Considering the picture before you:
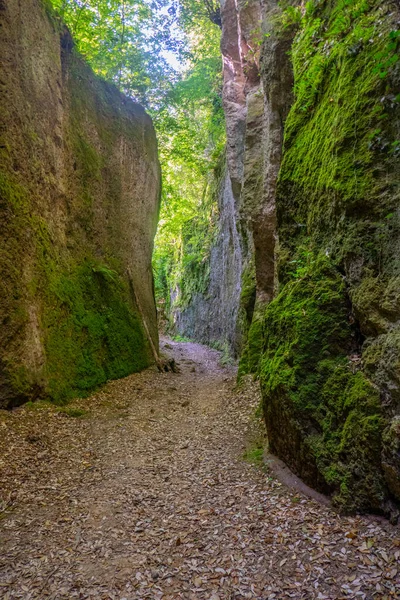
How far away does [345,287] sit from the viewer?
4.64m

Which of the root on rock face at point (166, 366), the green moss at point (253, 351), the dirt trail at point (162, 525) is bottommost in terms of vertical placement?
the dirt trail at point (162, 525)

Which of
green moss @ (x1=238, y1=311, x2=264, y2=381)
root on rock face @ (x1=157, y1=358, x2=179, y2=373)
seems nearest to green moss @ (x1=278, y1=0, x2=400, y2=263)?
green moss @ (x1=238, y1=311, x2=264, y2=381)

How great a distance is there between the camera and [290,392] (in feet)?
15.7

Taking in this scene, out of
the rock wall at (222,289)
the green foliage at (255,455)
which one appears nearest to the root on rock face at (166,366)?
the rock wall at (222,289)

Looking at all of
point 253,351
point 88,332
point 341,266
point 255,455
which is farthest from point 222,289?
point 341,266

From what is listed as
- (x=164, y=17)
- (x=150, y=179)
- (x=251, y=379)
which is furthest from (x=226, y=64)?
(x=251, y=379)

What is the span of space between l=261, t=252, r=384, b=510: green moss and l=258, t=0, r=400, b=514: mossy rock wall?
1 centimetres

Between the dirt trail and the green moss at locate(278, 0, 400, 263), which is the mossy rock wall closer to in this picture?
the green moss at locate(278, 0, 400, 263)

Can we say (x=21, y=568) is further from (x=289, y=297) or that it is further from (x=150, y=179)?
(x=150, y=179)

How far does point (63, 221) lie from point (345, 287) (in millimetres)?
7150

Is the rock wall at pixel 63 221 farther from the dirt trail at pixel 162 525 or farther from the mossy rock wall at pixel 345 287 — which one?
the mossy rock wall at pixel 345 287

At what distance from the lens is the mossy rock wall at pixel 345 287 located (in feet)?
12.4

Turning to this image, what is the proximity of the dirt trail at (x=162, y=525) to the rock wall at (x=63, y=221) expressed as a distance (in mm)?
1667

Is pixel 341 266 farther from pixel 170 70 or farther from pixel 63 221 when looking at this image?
pixel 170 70
